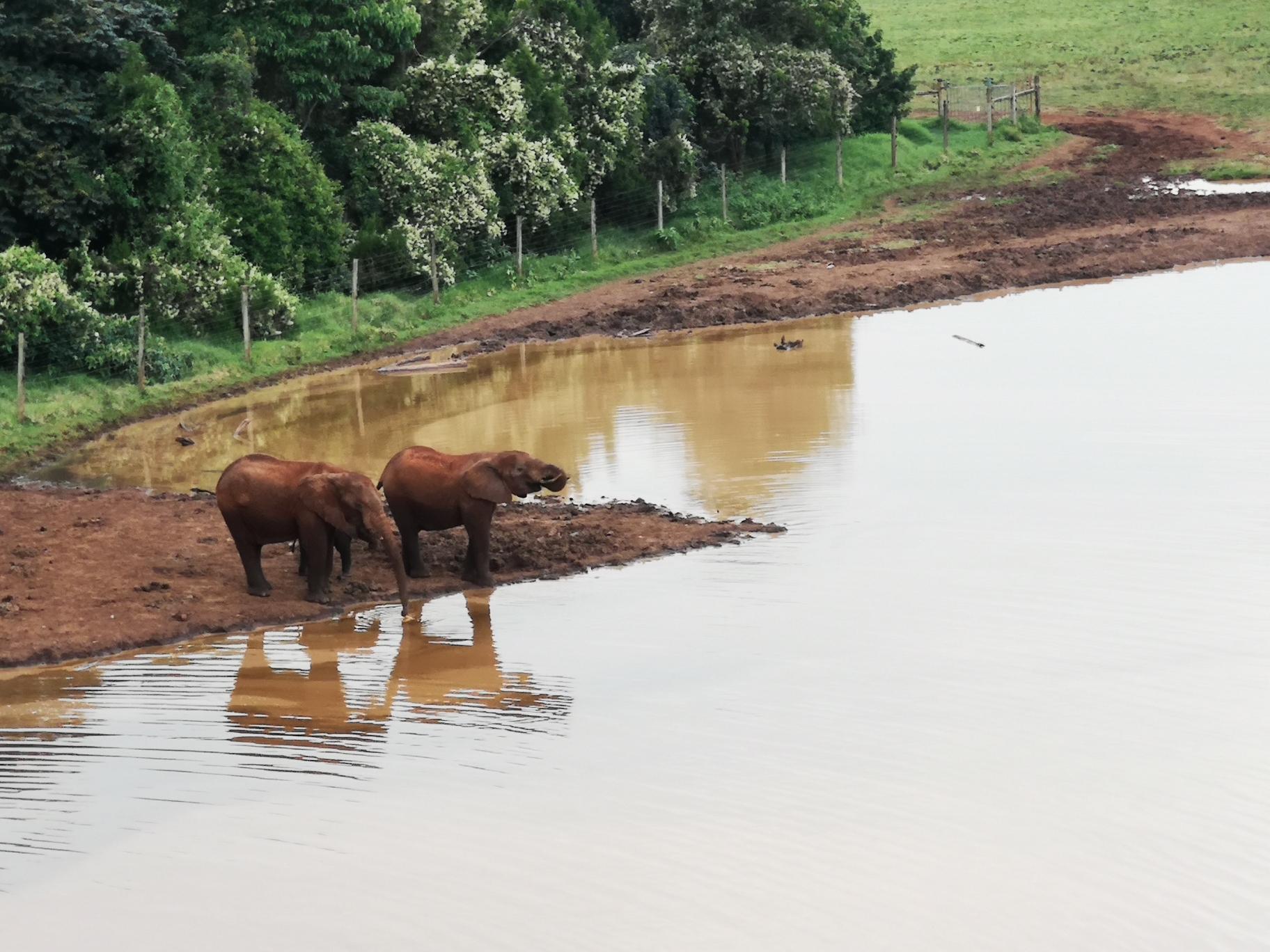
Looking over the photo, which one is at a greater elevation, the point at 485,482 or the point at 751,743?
the point at 485,482

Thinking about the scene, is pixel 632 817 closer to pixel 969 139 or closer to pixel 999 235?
pixel 999 235

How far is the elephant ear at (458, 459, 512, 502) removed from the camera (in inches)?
576

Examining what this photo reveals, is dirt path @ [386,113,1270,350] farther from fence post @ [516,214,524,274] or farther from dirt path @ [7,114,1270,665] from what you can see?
fence post @ [516,214,524,274]

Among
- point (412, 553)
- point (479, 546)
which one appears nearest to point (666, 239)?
point (412, 553)

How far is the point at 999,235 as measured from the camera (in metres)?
36.1

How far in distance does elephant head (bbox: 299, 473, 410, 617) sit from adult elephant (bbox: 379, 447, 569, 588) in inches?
30.9

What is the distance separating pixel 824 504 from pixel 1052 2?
53.5 meters

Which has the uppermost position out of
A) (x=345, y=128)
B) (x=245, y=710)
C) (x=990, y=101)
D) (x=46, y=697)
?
(x=990, y=101)

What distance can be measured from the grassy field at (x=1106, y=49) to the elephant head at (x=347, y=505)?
40422 mm

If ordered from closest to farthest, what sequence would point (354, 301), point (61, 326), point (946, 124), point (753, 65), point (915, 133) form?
point (61, 326) < point (354, 301) < point (753, 65) < point (946, 124) < point (915, 133)

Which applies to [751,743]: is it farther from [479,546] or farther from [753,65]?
[753,65]

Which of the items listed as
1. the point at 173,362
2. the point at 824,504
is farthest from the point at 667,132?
the point at 824,504

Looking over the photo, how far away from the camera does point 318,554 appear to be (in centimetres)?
1433

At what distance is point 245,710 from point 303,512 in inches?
91.6
